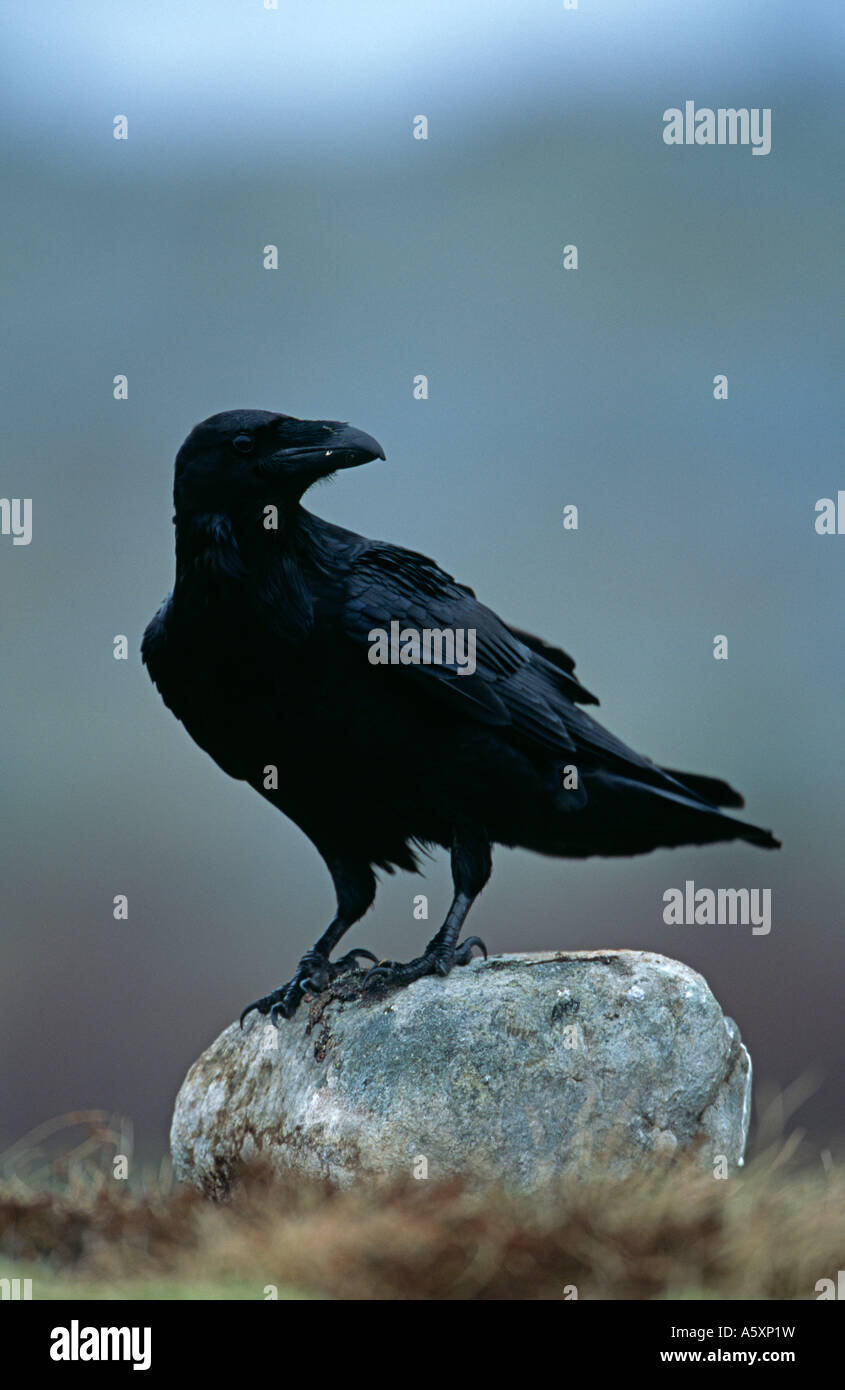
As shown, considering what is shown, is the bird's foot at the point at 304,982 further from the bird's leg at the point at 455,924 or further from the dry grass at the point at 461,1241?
the dry grass at the point at 461,1241

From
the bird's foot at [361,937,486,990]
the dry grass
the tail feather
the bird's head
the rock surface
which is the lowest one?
the dry grass

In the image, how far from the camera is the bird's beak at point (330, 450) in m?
4.76

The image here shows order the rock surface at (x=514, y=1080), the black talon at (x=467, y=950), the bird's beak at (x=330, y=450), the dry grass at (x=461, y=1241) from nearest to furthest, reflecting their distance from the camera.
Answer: the dry grass at (x=461, y=1241), the rock surface at (x=514, y=1080), the bird's beak at (x=330, y=450), the black talon at (x=467, y=950)

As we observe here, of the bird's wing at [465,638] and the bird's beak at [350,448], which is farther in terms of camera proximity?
the bird's wing at [465,638]

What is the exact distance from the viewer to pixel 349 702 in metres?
4.89

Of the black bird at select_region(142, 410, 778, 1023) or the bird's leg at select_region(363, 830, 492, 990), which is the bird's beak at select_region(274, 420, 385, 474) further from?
the bird's leg at select_region(363, 830, 492, 990)

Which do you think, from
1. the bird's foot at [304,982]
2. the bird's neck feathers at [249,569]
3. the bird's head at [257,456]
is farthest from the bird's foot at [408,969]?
the bird's head at [257,456]

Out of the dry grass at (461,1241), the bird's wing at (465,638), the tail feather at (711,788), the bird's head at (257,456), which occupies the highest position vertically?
the bird's head at (257,456)

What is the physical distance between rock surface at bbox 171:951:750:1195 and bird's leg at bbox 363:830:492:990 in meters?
0.08

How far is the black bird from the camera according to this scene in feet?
15.9

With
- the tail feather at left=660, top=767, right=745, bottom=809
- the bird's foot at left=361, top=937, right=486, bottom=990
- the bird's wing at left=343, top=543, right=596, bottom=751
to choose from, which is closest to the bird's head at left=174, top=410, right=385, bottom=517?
the bird's wing at left=343, top=543, right=596, bottom=751

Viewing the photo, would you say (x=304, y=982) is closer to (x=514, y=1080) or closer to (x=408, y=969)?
(x=408, y=969)

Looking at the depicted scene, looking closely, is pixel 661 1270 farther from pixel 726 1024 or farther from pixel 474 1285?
pixel 726 1024

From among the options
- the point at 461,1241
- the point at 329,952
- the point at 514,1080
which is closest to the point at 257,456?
the point at 329,952
